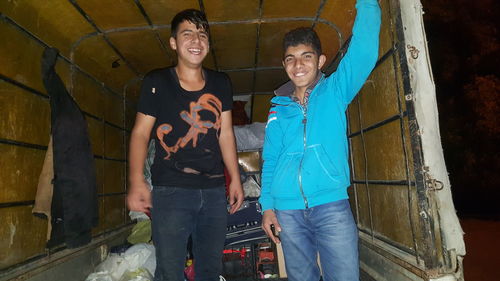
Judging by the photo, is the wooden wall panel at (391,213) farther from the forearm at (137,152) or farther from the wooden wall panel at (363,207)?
the forearm at (137,152)

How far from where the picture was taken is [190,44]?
2.35 m

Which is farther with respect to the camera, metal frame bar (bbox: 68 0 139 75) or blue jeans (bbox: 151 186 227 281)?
metal frame bar (bbox: 68 0 139 75)

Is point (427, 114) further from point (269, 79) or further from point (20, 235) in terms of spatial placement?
point (269, 79)

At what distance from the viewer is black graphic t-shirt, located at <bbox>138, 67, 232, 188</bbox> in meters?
2.17

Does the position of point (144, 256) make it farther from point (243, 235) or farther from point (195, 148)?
point (195, 148)

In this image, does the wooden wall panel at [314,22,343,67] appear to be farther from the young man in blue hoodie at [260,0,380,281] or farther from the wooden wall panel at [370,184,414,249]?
the wooden wall panel at [370,184,414,249]

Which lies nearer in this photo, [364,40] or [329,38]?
[364,40]

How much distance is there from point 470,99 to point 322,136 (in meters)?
25.5

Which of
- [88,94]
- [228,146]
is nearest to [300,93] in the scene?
[228,146]

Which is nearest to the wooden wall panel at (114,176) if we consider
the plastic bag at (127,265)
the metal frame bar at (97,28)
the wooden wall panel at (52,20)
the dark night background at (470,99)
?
the plastic bag at (127,265)

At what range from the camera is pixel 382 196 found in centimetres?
281

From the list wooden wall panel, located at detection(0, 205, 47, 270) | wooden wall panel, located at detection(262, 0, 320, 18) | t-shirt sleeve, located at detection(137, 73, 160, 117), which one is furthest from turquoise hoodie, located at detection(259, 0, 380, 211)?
wooden wall panel, located at detection(0, 205, 47, 270)

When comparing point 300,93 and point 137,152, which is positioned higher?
point 300,93

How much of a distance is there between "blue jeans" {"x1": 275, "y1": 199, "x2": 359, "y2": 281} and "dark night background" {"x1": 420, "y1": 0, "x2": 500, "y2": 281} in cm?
2006
